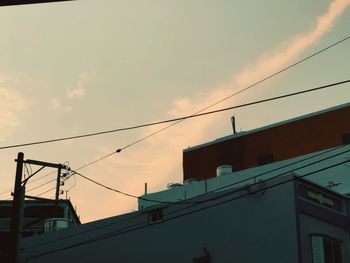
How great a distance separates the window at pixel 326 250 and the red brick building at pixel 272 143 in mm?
22871

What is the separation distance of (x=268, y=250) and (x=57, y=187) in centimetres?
1340

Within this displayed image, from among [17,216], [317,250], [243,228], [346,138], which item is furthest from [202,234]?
[346,138]

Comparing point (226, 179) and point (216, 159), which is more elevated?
point (216, 159)

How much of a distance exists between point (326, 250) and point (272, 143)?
1077 inches

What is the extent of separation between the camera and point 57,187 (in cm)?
2905

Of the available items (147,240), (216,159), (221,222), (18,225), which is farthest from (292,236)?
(216,159)

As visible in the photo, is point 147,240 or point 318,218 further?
point 147,240

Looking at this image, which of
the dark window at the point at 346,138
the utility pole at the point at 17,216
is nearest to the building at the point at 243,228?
the utility pole at the point at 17,216

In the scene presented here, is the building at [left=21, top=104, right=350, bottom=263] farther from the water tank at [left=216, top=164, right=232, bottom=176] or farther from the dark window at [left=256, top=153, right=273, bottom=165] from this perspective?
the dark window at [left=256, top=153, right=273, bottom=165]

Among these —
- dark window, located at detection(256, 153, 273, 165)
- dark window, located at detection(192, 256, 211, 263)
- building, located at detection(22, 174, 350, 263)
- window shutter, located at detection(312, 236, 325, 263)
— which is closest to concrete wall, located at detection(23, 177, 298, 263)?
building, located at detection(22, 174, 350, 263)

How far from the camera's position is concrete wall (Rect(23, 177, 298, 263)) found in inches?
768

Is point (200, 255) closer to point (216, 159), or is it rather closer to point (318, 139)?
point (318, 139)

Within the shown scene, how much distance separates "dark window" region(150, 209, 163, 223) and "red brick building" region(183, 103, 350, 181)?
2280cm

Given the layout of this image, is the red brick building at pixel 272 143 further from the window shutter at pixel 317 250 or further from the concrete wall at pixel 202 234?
the window shutter at pixel 317 250
